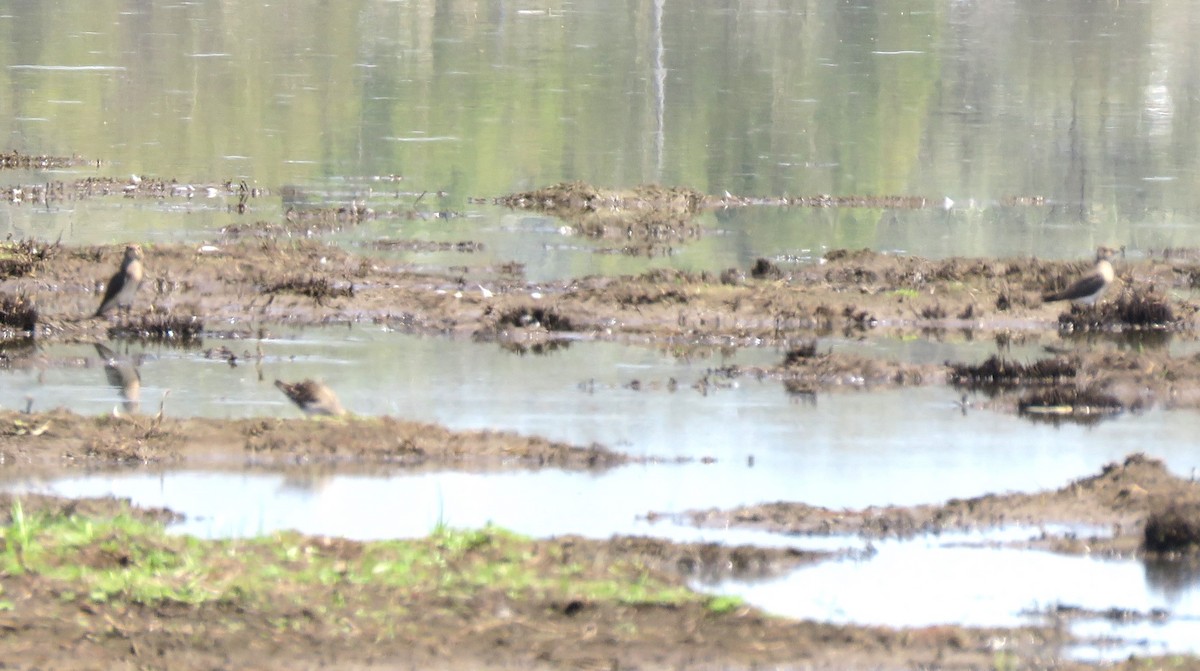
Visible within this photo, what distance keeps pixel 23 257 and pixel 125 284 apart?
2.38 meters

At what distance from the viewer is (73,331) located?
712 inches

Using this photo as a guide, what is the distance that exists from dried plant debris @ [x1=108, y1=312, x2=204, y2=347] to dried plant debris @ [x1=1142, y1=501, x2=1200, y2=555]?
9298 mm

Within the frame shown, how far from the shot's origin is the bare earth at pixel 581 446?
341 inches

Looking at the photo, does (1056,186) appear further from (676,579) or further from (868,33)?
(868,33)

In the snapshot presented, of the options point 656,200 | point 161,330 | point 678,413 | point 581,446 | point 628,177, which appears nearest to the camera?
point 581,446

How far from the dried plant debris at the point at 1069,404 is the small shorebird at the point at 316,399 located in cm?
524

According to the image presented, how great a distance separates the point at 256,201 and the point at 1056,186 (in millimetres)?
12412

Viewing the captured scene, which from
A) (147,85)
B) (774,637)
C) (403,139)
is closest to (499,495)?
(774,637)

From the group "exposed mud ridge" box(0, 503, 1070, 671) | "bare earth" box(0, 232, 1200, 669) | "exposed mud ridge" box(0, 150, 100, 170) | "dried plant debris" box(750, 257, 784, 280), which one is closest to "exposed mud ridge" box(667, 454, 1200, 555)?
"bare earth" box(0, 232, 1200, 669)

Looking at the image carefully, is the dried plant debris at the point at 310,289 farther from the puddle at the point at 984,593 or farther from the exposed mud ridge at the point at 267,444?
the puddle at the point at 984,593

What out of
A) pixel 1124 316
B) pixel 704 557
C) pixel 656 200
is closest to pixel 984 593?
pixel 704 557

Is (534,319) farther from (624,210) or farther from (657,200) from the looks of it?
(657,200)

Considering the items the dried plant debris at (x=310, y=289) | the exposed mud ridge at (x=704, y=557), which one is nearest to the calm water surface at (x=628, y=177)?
the exposed mud ridge at (x=704, y=557)

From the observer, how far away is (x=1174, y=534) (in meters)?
11.3
